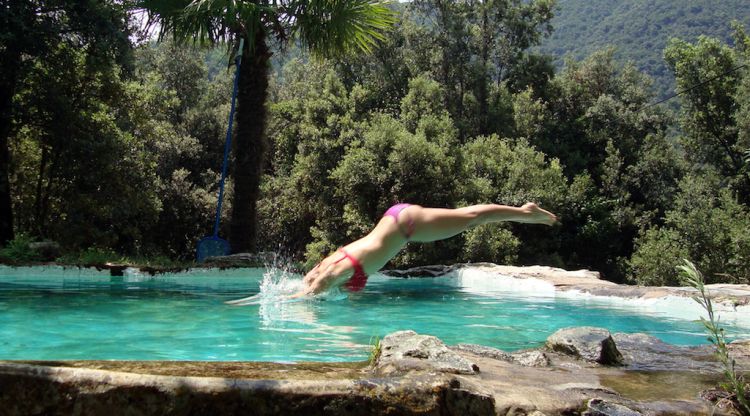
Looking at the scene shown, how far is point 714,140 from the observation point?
1001 inches

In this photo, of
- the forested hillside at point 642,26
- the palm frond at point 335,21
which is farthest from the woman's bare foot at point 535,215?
the forested hillside at point 642,26

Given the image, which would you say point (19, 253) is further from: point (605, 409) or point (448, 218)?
point (605, 409)

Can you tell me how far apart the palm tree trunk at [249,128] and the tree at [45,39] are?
3.08m

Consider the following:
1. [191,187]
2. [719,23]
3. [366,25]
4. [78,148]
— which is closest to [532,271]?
[366,25]

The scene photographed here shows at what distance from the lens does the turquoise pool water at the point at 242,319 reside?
18.3ft

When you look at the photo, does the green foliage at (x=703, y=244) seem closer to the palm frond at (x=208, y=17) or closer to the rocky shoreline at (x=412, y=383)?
the palm frond at (x=208, y=17)

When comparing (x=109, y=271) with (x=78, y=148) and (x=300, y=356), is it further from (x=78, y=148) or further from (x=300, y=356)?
(x=300, y=356)

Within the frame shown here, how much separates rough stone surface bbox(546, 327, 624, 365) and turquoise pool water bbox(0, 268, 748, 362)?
1.35 metres

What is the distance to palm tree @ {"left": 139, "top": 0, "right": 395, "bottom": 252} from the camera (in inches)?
528

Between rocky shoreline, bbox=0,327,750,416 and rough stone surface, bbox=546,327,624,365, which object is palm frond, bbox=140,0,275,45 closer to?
rough stone surface, bbox=546,327,624,365

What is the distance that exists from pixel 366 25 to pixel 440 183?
4811 mm

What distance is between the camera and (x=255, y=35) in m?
13.8

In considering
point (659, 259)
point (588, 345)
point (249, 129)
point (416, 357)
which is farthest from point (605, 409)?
point (659, 259)

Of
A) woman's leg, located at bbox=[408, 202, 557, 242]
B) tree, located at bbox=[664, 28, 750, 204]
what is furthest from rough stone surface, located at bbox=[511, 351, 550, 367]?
tree, located at bbox=[664, 28, 750, 204]
